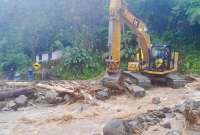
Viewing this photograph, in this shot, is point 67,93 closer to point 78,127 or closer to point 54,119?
point 54,119

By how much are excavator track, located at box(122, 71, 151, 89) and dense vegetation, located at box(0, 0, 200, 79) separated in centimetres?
516

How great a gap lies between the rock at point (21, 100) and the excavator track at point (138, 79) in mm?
3850

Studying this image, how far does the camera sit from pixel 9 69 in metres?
23.6

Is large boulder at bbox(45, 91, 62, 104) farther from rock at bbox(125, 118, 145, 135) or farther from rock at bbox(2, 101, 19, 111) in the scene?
rock at bbox(125, 118, 145, 135)

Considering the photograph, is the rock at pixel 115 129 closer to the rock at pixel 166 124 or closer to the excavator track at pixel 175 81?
the rock at pixel 166 124

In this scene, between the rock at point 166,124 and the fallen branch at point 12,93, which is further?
the fallen branch at point 12,93

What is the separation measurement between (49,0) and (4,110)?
12665mm

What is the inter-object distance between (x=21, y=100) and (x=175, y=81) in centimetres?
580

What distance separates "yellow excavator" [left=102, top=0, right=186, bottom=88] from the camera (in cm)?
1493

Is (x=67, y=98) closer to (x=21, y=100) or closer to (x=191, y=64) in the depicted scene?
(x=21, y=100)

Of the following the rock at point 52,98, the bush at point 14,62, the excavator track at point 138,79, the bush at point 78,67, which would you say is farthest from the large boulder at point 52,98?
the bush at point 14,62

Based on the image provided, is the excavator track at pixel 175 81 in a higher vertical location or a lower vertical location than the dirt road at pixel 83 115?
higher

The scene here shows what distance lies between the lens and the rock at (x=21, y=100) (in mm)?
13891

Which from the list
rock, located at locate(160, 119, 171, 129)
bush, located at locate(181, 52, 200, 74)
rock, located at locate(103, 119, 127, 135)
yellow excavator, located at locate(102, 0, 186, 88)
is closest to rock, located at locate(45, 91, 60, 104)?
yellow excavator, located at locate(102, 0, 186, 88)
